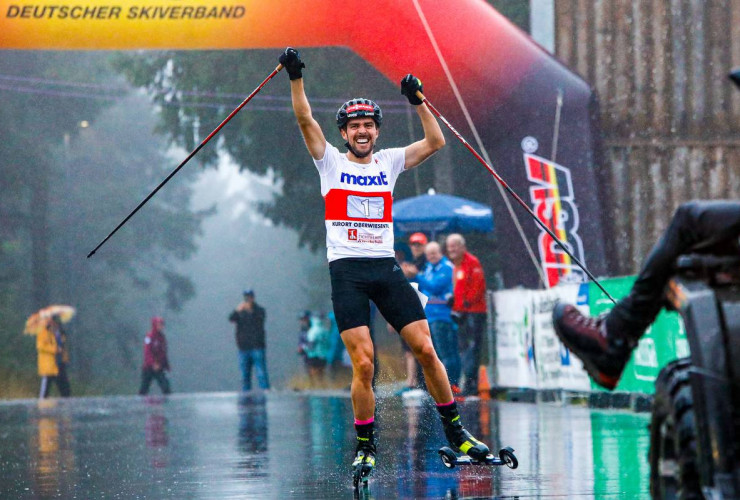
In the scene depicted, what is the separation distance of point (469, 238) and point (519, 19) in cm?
501

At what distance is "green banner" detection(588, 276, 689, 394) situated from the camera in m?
12.0

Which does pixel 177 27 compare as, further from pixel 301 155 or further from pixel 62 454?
pixel 301 155

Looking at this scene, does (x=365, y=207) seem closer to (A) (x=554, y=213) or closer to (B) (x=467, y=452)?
(B) (x=467, y=452)

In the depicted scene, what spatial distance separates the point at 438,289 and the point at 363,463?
8.90m

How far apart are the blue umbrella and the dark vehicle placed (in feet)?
51.1

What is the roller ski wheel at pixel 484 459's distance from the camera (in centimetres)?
755

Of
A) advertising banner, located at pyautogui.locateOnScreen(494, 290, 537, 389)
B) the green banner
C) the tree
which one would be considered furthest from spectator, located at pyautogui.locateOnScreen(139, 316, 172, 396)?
the tree

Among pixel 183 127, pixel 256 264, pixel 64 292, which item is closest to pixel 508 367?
pixel 183 127

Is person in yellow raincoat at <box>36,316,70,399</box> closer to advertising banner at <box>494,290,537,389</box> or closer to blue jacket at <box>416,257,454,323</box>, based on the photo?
advertising banner at <box>494,290,537,389</box>

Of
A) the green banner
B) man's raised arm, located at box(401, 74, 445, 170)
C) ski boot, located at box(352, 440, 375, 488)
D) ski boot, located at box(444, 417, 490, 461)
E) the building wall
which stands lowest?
ski boot, located at box(352, 440, 375, 488)

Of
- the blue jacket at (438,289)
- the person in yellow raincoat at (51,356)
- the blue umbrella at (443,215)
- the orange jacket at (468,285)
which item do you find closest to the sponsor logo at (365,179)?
the blue jacket at (438,289)

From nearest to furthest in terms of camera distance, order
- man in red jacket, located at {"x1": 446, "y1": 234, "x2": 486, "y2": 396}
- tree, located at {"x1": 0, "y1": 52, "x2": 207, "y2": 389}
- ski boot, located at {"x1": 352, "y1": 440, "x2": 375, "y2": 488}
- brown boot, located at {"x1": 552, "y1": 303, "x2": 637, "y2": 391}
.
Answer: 1. brown boot, located at {"x1": 552, "y1": 303, "x2": 637, "y2": 391}
2. ski boot, located at {"x1": 352, "y1": 440, "x2": 375, "y2": 488}
3. man in red jacket, located at {"x1": 446, "y1": 234, "x2": 486, "y2": 396}
4. tree, located at {"x1": 0, "y1": 52, "x2": 207, "y2": 389}

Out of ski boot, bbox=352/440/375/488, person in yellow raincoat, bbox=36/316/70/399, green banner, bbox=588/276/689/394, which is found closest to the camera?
ski boot, bbox=352/440/375/488

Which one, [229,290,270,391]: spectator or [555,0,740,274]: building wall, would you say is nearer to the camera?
[555,0,740,274]: building wall
